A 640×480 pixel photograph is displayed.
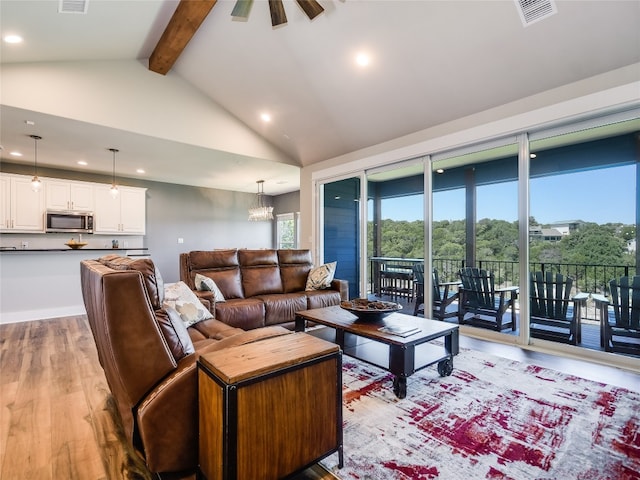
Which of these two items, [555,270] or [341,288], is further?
[341,288]

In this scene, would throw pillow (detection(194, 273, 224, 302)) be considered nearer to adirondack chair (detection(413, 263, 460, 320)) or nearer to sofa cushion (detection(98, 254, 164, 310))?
sofa cushion (detection(98, 254, 164, 310))

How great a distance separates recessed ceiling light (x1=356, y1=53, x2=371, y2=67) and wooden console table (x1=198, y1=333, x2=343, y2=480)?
3.16m

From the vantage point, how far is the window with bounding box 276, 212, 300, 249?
8641 mm

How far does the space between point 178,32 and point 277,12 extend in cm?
157

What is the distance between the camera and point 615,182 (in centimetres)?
297

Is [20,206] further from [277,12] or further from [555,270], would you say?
[555,270]

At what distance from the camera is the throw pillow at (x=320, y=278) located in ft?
14.2

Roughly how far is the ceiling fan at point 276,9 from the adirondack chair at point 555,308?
11.1 feet

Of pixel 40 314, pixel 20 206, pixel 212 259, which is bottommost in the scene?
pixel 40 314

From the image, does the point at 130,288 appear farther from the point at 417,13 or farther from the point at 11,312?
the point at 11,312

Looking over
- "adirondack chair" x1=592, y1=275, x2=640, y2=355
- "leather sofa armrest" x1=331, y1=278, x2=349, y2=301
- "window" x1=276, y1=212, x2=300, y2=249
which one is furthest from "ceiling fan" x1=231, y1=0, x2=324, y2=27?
"window" x1=276, y1=212, x2=300, y2=249

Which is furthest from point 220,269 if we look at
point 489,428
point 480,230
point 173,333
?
point 480,230

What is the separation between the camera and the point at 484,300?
149 inches

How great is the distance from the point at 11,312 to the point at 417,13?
21.3ft
